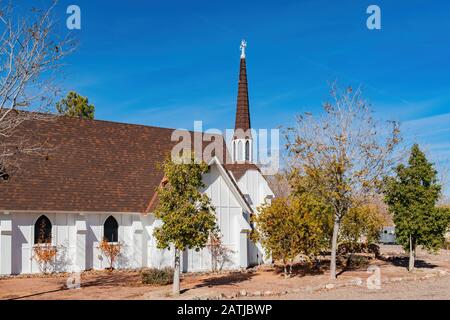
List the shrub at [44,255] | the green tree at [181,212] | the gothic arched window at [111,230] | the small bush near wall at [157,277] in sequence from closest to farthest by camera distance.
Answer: the green tree at [181,212]
the small bush near wall at [157,277]
the shrub at [44,255]
the gothic arched window at [111,230]

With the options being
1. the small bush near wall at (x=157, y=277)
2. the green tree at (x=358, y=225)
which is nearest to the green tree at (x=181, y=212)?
the small bush near wall at (x=157, y=277)

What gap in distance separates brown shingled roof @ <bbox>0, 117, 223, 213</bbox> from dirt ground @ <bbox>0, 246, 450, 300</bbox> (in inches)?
162

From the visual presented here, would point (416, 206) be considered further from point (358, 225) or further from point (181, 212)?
point (181, 212)

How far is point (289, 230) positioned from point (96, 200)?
11374 mm

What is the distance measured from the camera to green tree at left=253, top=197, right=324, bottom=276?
90.3 feet

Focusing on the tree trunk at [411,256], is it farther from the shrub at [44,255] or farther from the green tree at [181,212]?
the shrub at [44,255]

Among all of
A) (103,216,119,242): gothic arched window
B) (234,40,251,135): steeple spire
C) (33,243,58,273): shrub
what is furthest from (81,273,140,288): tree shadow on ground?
(234,40,251,135): steeple spire

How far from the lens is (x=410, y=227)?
30844 mm

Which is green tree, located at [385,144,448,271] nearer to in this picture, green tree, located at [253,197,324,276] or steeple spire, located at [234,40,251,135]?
green tree, located at [253,197,324,276]

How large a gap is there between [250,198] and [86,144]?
12299 millimetres

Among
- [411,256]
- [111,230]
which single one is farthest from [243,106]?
[411,256]

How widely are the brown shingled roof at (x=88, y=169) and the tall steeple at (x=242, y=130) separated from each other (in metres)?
4.86

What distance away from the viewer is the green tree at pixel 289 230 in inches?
1084

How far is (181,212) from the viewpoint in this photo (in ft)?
68.9
